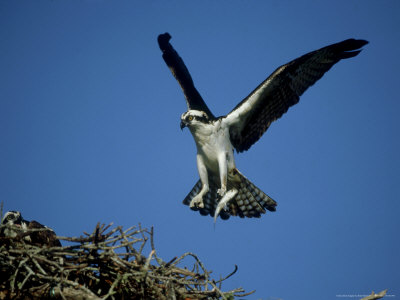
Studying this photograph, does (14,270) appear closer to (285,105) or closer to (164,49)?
(285,105)

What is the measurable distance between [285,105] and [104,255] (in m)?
3.79

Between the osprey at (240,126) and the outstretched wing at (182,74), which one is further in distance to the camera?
the outstretched wing at (182,74)

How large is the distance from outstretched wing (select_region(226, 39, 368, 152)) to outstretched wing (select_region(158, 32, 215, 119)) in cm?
51

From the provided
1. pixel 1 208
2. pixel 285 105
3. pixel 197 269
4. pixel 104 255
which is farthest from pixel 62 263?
pixel 285 105

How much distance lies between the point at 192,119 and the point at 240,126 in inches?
34.1

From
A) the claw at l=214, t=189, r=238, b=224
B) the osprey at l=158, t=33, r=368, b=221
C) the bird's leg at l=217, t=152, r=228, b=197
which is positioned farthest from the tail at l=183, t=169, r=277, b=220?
the bird's leg at l=217, t=152, r=228, b=197

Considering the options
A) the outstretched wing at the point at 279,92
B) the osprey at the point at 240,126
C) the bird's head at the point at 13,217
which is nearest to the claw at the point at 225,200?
the osprey at the point at 240,126

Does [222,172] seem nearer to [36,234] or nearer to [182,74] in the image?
[182,74]

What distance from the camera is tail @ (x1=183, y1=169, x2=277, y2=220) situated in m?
6.41

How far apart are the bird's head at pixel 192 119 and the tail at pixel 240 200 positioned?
936mm

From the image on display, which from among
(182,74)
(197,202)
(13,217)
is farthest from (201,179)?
(13,217)

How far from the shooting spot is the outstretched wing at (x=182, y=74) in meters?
6.38

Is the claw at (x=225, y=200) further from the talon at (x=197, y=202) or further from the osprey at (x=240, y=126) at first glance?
the talon at (x=197, y=202)

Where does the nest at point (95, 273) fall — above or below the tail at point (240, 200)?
below
